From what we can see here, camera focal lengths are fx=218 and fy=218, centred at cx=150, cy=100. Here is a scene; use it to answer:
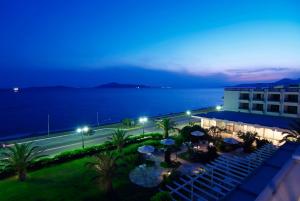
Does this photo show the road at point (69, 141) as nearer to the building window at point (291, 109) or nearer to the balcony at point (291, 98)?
the building window at point (291, 109)

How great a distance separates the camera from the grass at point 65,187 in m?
18.3

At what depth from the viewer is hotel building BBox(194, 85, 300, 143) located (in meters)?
33.2

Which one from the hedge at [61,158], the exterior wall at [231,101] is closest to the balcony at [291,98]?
the exterior wall at [231,101]

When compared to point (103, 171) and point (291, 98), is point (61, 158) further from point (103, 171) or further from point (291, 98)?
point (291, 98)

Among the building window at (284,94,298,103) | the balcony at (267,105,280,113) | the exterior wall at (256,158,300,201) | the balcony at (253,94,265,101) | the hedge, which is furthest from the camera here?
the balcony at (253,94,265,101)

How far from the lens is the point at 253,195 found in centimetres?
1106

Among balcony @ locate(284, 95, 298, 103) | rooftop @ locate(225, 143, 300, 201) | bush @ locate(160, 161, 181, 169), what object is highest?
balcony @ locate(284, 95, 298, 103)

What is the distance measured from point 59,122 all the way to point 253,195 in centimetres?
9012

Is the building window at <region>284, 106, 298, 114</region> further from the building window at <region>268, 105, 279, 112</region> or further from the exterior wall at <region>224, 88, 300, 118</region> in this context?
the building window at <region>268, 105, 279, 112</region>

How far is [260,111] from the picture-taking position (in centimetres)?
4047

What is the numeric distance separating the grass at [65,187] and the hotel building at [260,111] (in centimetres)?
2091

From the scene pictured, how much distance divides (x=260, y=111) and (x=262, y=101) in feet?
6.31

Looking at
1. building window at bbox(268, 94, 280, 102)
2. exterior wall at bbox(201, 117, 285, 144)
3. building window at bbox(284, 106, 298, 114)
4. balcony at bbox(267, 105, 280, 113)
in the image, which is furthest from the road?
building window at bbox(284, 106, 298, 114)

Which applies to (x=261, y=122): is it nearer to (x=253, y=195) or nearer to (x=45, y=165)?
(x=253, y=195)
